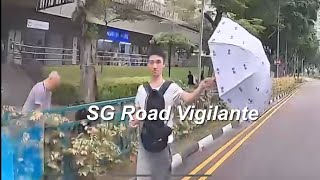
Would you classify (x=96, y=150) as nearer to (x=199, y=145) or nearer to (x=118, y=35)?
(x=199, y=145)

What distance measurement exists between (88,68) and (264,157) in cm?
392

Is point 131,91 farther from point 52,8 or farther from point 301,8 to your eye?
point 301,8

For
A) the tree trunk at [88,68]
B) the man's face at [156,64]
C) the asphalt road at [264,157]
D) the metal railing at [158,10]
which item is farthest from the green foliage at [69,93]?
the metal railing at [158,10]

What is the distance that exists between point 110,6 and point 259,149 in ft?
14.1

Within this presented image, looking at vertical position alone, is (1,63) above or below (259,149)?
above

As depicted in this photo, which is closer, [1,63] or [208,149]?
[1,63]

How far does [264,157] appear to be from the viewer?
9305 millimetres

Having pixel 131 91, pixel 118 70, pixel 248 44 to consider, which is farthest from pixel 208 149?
pixel 248 44

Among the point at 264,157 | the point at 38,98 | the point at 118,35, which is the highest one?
the point at 118,35

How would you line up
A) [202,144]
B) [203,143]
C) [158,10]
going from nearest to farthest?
[202,144] < [203,143] < [158,10]

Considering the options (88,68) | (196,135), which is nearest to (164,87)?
(88,68)

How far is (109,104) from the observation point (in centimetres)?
691

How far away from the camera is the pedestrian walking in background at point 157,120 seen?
4398 millimetres

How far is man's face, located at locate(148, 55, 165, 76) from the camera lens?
14.4 feet
